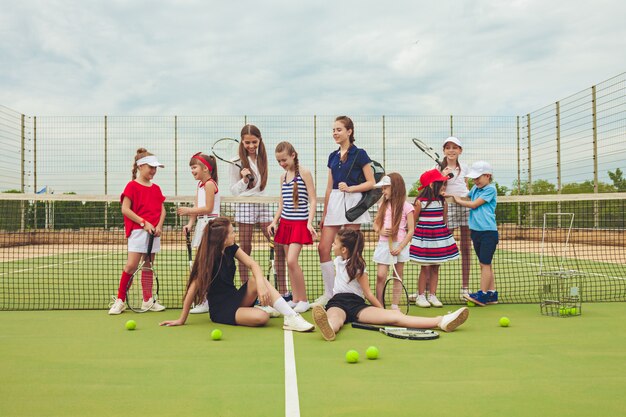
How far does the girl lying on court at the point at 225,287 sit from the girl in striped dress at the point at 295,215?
576 mm

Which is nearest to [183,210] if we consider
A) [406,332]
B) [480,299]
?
[406,332]

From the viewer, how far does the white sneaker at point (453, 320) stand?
427 centimetres

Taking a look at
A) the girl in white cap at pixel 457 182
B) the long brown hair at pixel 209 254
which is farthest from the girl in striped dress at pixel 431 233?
the long brown hair at pixel 209 254

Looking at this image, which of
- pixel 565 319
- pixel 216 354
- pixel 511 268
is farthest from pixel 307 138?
pixel 216 354

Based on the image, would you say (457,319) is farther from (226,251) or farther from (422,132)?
(422,132)

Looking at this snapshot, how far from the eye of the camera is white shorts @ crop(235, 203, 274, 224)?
18.7ft

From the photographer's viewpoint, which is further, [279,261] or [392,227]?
[279,261]

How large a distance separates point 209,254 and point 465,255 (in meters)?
2.76

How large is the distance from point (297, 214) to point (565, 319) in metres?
2.50

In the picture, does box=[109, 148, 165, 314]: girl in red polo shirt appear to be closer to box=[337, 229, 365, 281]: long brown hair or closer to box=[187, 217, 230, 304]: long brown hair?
box=[187, 217, 230, 304]: long brown hair

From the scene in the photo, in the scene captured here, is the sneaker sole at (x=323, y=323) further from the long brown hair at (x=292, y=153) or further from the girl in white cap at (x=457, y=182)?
the girl in white cap at (x=457, y=182)

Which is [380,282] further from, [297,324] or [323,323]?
[323,323]

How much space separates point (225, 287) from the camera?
4.81 m

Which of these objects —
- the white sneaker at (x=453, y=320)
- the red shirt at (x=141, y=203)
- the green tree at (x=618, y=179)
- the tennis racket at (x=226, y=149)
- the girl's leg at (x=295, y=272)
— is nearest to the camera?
the white sneaker at (x=453, y=320)
